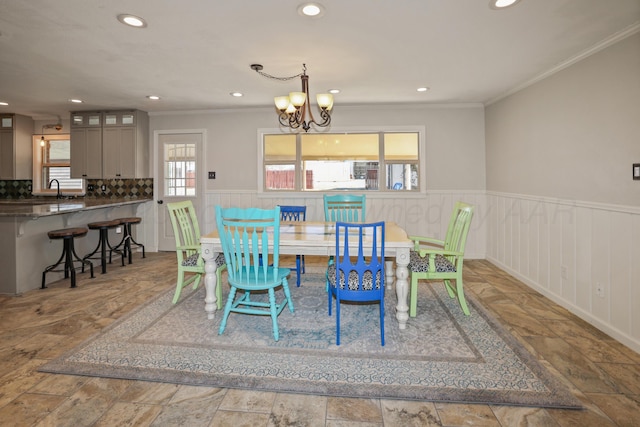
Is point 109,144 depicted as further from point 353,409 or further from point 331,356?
point 353,409

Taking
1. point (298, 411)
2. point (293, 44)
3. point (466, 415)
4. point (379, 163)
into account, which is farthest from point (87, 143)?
point (466, 415)

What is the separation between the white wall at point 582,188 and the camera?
8.34 ft

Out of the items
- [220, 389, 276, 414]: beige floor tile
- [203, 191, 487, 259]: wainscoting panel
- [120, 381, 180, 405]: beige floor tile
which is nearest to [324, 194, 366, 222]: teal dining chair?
[203, 191, 487, 259]: wainscoting panel

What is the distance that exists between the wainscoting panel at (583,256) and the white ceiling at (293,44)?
55.5 inches

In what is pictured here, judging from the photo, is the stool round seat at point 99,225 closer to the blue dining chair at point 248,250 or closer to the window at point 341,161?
the window at point 341,161

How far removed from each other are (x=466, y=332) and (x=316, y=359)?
4.07ft

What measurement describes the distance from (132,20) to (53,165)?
509 centimetres

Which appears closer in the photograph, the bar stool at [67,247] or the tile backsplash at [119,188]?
the bar stool at [67,247]

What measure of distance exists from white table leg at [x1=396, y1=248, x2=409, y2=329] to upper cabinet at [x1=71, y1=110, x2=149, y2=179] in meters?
4.82

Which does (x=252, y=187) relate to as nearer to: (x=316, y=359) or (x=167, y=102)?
(x=167, y=102)

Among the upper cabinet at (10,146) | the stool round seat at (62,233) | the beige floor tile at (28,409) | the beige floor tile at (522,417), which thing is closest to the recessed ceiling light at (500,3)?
the beige floor tile at (522,417)

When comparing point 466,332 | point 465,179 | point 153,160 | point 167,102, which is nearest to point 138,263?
point 153,160

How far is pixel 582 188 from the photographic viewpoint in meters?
3.06

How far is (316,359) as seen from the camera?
2.29 metres
